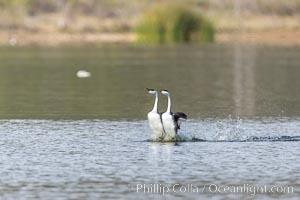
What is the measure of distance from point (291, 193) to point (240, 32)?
78.9 m

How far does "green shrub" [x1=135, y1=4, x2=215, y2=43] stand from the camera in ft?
271

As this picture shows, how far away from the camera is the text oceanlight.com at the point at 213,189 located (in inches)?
685

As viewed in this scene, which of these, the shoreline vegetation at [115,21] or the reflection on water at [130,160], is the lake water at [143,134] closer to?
the reflection on water at [130,160]

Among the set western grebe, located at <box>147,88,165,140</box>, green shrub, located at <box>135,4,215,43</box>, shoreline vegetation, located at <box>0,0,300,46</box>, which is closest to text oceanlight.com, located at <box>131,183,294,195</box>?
western grebe, located at <box>147,88,165,140</box>

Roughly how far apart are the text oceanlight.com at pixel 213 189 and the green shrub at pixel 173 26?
212 ft

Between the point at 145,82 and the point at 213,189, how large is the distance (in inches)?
1017

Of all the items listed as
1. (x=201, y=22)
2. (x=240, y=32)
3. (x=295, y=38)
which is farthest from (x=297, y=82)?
(x=240, y=32)

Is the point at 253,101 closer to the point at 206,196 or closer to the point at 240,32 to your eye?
the point at 206,196

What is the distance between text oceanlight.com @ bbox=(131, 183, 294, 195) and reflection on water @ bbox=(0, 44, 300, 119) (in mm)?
11358

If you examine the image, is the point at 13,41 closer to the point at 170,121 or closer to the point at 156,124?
the point at 156,124

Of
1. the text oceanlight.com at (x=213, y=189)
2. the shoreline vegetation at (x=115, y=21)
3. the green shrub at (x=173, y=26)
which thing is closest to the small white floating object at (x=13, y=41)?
the shoreline vegetation at (x=115, y=21)

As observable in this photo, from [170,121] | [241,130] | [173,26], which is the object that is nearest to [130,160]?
[170,121]

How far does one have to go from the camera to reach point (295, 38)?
292ft

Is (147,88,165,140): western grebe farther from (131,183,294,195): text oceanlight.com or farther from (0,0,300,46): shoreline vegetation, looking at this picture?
(0,0,300,46): shoreline vegetation
